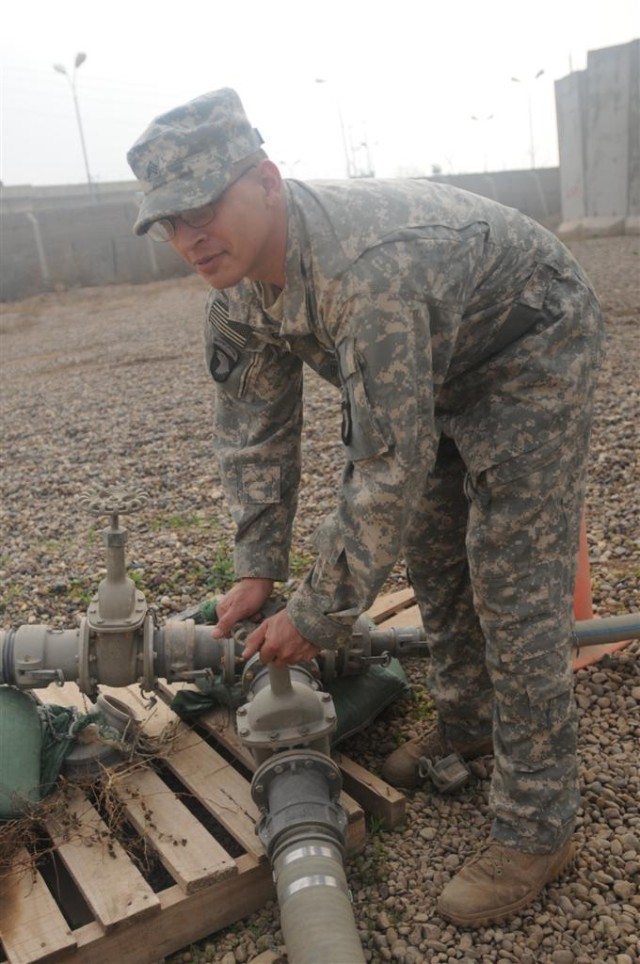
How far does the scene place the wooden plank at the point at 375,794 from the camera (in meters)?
2.95

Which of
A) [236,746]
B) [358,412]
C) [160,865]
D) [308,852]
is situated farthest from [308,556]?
[358,412]

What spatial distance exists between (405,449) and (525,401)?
50 centimetres

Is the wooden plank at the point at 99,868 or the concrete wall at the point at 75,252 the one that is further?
the concrete wall at the point at 75,252

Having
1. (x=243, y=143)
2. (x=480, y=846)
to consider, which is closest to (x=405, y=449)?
(x=243, y=143)

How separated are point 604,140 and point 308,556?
22736mm

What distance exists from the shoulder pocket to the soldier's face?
12.6 inches

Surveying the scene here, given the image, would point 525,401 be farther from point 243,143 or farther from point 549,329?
point 243,143

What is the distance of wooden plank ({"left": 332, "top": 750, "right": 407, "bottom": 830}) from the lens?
2951mm

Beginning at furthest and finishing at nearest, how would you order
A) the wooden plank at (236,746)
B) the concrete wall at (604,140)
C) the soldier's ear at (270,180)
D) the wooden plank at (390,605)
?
the concrete wall at (604,140)
the wooden plank at (390,605)
the wooden plank at (236,746)
the soldier's ear at (270,180)

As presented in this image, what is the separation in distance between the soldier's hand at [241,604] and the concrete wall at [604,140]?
2338 cm

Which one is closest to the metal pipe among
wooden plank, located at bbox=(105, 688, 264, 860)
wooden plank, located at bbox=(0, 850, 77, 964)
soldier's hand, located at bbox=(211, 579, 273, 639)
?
soldier's hand, located at bbox=(211, 579, 273, 639)

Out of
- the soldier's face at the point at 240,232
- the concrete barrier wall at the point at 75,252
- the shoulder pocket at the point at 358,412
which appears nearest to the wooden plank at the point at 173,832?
the shoulder pocket at the point at 358,412

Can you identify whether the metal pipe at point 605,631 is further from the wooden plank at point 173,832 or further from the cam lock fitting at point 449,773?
the wooden plank at point 173,832

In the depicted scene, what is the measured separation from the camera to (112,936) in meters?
2.48
